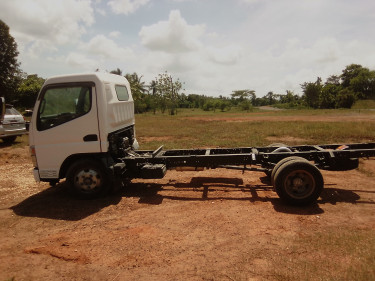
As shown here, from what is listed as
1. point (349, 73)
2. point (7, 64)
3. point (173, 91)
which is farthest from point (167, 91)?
point (349, 73)

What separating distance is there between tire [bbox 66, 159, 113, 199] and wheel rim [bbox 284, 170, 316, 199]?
152 inches

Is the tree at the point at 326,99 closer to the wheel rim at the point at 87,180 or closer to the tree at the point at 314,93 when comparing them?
the tree at the point at 314,93

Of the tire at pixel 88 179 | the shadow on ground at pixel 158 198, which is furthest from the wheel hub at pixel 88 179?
the shadow on ground at pixel 158 198

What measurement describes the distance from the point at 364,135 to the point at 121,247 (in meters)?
14.6

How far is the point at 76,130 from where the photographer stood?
583 centimetres

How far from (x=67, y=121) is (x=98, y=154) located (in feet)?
3.18

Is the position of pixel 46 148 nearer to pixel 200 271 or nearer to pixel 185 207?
pixel 185 207

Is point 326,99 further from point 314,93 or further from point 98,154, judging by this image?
point 98,154

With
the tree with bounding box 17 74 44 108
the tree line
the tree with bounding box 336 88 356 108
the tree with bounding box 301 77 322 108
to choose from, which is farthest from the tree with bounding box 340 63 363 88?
the tree with bounding box 17 74 44 108

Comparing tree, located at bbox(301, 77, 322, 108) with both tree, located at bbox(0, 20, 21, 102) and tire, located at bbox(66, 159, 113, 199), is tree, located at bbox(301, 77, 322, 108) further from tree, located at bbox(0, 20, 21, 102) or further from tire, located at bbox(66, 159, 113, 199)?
tire, located at bbox(66, 159, 113, 199)

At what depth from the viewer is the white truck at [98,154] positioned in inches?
218

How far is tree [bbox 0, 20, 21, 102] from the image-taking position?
30.5m

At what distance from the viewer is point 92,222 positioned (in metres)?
5.11

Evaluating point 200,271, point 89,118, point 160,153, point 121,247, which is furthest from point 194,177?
point 200,271
